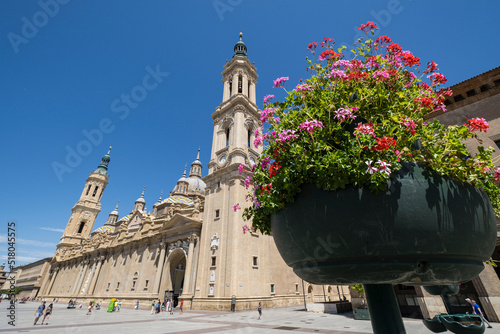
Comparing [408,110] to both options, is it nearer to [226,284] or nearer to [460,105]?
[460,105]

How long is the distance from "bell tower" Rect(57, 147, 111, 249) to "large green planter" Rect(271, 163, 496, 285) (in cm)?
8176

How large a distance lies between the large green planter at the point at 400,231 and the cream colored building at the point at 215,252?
2408cm

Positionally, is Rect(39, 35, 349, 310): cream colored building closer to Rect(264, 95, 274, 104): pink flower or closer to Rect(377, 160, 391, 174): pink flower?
Rect(264, 95, 274, 104): pink flower

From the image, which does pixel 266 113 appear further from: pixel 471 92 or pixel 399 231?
pixel 471 92

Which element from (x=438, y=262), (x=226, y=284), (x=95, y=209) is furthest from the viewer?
(x=95, y=209)

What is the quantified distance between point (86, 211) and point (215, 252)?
61.3 meters

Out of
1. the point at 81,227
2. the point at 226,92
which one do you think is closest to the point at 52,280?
the point at 81,227


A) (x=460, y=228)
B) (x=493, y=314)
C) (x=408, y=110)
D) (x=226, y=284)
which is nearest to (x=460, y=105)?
(x=493, y=314)

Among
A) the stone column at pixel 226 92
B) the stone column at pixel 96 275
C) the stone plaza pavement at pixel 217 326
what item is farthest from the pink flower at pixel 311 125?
the stone column at pixel 96 275

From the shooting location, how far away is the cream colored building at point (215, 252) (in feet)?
80.2

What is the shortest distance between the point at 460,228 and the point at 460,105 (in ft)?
40.6

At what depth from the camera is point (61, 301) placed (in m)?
49.7

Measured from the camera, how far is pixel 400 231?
3.76 ft

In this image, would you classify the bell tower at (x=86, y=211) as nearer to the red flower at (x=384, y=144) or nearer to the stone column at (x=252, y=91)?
the stone column at (x=252, y=91)
